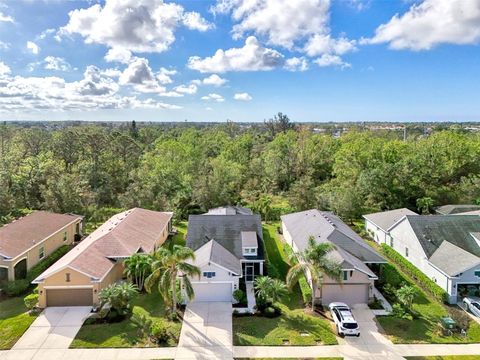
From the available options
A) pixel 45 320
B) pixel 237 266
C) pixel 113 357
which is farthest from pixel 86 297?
pixel 237 266

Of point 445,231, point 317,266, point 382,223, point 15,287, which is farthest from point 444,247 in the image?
point 15,287

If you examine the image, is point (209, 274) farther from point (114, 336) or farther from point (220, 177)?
point (220, 177)

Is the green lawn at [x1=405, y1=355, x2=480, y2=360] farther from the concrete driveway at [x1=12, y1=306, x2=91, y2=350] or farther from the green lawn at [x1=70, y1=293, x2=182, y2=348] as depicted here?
the concrete driveway at [x1=12, y1=306, x2=91, y2=350]

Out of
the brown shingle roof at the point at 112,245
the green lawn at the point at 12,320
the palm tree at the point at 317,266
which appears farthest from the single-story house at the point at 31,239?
the palm tree at the point at 317,266

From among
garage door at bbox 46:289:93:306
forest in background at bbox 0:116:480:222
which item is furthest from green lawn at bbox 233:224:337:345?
forest in background at bbox 0:116:480:222

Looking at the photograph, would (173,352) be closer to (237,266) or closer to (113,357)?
(113,357)

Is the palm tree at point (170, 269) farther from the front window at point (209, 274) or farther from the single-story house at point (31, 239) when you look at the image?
the single-story house at point (31, 239)

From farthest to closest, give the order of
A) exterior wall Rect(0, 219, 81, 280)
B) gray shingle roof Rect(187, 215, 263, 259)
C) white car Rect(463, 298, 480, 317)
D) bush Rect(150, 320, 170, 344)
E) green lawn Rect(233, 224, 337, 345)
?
gray shingle roof Rect(187, 215, 263, 259), exterior wall Rect(0, 219, 81, 280), white car Rect(463, 298, 480, 317), green lawn Rect(233, 224, 337, 345), bush Rect(150, 320, 170, 344)
